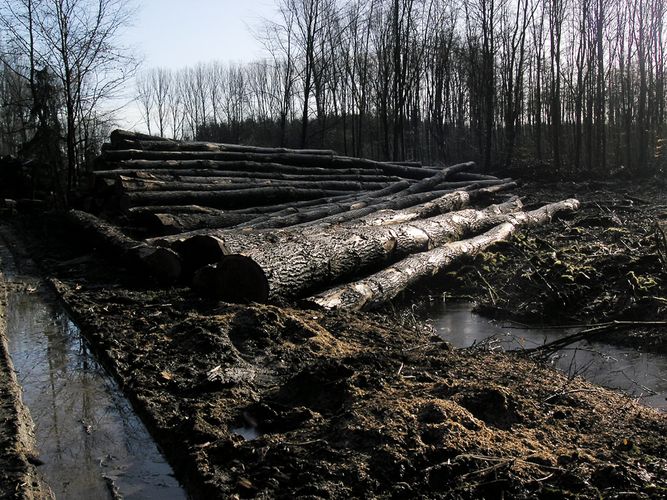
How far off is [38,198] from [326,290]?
19115 millimetres

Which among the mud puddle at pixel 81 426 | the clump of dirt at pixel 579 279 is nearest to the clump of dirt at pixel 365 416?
the mud puddle at pixel 81 426

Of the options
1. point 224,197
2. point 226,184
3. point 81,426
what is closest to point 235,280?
point 81,426

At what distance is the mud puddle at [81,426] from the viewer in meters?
3.43

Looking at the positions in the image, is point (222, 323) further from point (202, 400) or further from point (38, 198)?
point (38, 198)

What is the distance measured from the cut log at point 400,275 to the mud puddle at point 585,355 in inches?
25.2

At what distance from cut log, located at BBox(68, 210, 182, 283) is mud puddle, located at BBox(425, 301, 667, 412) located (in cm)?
355

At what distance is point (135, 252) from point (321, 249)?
2.94 meters

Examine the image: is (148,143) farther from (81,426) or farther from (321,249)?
(81,426)

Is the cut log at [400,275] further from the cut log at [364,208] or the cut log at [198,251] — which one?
the cut log at [364,208]

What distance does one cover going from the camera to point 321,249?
786 cm

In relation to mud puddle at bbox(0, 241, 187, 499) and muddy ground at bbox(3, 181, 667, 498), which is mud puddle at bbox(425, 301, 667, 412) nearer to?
muddy ground at bbox(3, 181, 667, 498)

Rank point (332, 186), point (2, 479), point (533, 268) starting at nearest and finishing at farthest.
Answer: point (2, 479) < point (533, 268) < point (332, 186)

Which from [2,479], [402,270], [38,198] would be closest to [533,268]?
[402,270]

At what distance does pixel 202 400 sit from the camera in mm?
4387
